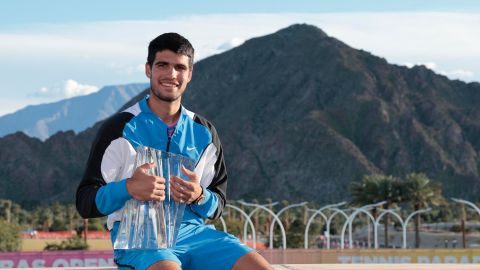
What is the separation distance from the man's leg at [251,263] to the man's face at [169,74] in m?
0.91

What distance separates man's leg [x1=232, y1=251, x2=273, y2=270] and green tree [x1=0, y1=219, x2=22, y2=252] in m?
79.8

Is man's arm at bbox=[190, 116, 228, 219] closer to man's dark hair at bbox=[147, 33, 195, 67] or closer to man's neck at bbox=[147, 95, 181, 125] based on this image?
man's neck at bbox=[147, 95, 181, 125]

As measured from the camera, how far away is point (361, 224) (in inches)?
5399

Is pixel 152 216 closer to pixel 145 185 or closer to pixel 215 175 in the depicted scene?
pixel 145 185

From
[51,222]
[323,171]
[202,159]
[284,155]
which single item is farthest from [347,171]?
[202,159]

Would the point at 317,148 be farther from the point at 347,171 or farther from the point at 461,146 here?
the point at 461,146

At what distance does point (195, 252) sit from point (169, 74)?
0.90m

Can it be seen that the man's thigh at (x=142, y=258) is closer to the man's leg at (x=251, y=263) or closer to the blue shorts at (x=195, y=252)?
the blue shorts at (x=195, y=252)

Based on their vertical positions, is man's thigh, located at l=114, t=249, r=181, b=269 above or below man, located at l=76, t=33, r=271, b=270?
below

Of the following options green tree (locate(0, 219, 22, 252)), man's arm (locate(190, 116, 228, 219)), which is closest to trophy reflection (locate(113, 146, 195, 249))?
man's arm (locate(190, 116, 228, 219))

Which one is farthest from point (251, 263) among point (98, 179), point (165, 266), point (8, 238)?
point (8, 238)

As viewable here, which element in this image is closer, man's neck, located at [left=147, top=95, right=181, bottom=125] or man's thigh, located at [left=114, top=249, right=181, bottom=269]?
man's thigh, located at [left=114, top=249, right=181, bottom=269]

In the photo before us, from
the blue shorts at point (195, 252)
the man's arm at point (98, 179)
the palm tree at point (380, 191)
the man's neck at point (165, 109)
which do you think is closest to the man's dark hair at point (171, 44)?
the man's neck at point (165, 109)

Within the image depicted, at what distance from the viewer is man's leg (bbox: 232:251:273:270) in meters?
4.98
